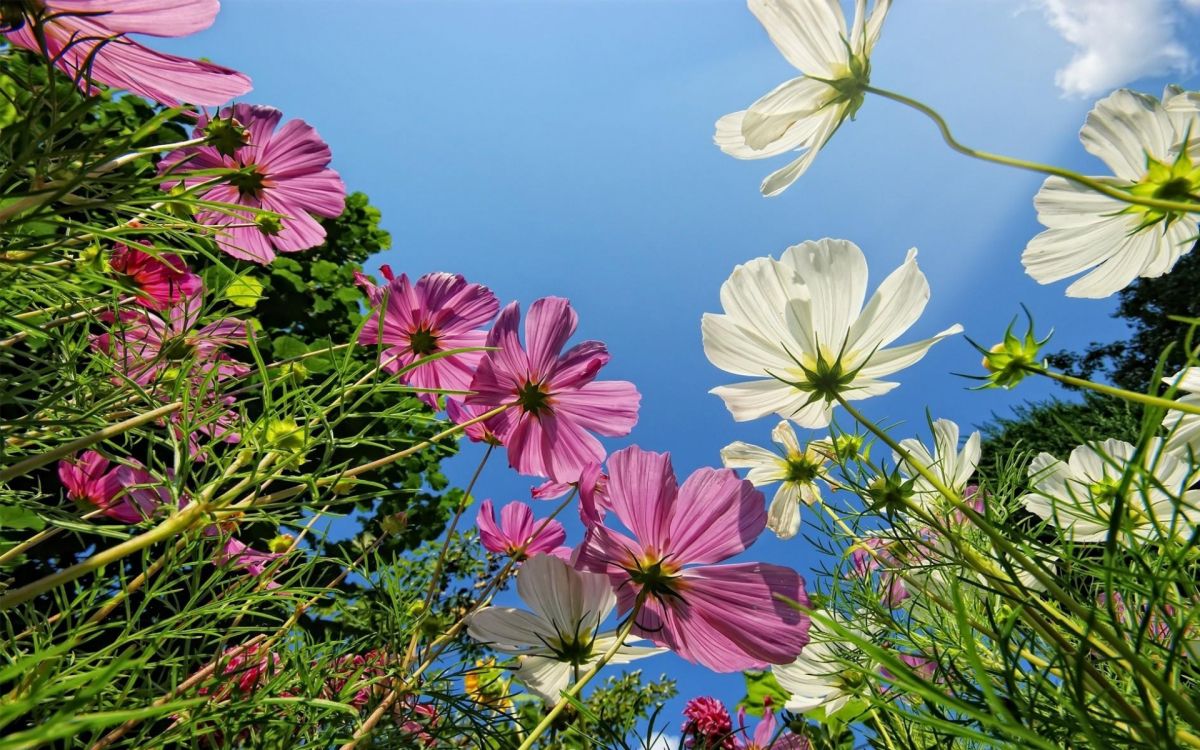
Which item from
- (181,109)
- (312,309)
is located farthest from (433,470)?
(181,109)

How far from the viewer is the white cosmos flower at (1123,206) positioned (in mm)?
409

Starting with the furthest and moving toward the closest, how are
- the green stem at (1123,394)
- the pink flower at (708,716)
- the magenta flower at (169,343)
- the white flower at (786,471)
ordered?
the pink flower at (708,716)
the white flower at (786,471)
the magenta flower at (169,343)
the green stem at (1123,394)

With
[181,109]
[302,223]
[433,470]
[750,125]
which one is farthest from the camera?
[433,470]

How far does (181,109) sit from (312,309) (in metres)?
2.60

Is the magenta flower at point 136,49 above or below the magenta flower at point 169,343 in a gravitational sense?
below

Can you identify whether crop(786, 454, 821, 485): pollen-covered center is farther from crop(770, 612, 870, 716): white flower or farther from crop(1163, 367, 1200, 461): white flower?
crop(1163, 367, 1200, 461): white flower

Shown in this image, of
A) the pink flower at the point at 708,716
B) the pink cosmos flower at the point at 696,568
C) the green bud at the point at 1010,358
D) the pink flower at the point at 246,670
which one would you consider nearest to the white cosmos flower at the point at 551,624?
the pink cosmos flower at the point at 696,568

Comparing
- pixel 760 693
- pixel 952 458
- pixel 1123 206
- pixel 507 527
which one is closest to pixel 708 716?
→ pixel 760 693

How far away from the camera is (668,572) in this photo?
1.83ft

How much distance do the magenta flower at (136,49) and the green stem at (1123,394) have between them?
0.43 metres

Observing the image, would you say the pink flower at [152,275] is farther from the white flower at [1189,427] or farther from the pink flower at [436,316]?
the white flower at [1189,427]

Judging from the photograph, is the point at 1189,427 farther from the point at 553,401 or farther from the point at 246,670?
the point at 246,670

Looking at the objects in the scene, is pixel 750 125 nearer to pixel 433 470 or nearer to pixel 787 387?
pixel 787 387

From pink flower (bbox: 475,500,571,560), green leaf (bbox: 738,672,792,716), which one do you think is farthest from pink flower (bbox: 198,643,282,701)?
green leaf (bbox: 738,672,792,716)
